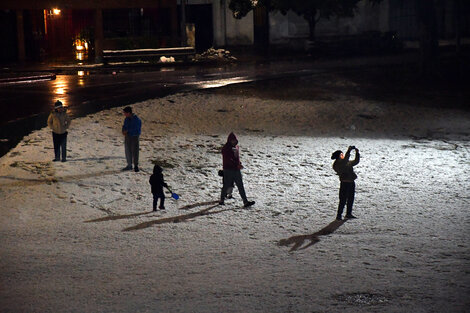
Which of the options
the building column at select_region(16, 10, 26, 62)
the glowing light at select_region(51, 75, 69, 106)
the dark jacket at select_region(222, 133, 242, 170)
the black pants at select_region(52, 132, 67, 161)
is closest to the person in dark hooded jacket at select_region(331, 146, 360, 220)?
the dark jacket at select_region(222, 133, 242, 170)

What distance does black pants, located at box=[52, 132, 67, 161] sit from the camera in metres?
15.6

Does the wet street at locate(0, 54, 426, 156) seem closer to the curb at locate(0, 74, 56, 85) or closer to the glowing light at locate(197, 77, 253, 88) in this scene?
the glowing light at locate(197, 77, 253, 88)

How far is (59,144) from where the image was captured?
15.6 metres

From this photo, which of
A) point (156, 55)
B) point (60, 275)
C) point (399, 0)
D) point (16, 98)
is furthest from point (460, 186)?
point (399, 0)

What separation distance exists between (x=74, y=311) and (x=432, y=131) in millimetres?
15037

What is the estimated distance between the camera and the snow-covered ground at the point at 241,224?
27.3 ft

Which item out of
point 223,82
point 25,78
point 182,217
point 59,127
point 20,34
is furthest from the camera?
point 20,34

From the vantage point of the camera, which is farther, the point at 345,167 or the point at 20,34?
the point at 20,34

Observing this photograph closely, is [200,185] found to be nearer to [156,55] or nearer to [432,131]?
[432,131]

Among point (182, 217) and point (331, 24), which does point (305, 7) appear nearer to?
point (331, 24)

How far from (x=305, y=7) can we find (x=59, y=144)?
2777cm

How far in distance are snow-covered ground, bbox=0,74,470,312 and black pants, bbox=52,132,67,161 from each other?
0.33m

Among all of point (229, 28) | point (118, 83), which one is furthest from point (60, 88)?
point (229, 28)

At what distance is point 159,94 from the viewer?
25312mm
